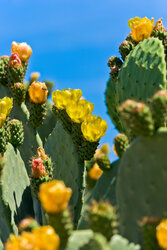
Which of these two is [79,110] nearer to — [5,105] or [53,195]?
[5,105]

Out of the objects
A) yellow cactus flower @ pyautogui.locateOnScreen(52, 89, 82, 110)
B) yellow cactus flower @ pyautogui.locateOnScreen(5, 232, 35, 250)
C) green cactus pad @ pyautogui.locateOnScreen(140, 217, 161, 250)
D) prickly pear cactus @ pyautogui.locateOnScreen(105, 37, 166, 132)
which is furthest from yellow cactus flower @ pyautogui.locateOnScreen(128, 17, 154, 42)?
yellow cactus flower @ pyautogui.locateOnScreen(5, 232, 35, 250)

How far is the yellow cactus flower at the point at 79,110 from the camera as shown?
2.49 meters

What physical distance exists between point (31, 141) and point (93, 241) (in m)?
1.80

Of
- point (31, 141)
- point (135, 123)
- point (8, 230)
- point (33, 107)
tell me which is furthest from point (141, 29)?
point (8, 230)

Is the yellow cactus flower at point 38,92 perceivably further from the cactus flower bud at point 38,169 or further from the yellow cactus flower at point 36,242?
the yellow cactus flower at point 36,242

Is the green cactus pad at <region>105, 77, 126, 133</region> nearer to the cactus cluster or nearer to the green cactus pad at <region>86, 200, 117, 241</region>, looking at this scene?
the cactus cluster

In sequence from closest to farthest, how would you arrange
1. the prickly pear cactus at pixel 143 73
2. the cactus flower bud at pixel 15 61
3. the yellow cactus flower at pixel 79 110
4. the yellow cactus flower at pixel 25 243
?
1. the yellow cactus flower at pixel 25 243
2. the prickly pear cactus at pixel 143 73
3. the yellow cactus flower at pixel 79 110
4. the cactus flower bud at pixel 15 61

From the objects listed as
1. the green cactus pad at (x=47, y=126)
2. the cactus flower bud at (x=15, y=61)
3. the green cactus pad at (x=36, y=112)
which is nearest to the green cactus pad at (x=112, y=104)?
the green cactus pad at (x=47, y=126)

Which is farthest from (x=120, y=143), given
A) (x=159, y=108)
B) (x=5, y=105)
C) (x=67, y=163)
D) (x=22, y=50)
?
(x=22, y=50)

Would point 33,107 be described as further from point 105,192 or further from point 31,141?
point 105,192

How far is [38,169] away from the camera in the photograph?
2396mm

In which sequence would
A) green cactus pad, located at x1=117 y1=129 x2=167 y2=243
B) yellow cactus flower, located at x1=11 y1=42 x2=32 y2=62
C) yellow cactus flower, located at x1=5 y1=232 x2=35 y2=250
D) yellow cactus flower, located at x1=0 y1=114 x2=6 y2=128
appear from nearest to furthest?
yellow cactus flower, located at x1=5 y1=232 x2=35 y2=250 < green cactus pad, located at x1=117 y1=129 x2=167 y2=243 < yellow cactus flower, located at x1=0 y1=114 x2=6 y2=128 < yellow cactus flower, located at x1=11 y1=42 x2=32 y2=62

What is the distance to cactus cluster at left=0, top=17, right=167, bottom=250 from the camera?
5.18 feet

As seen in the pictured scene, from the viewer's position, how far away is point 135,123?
1.67m
